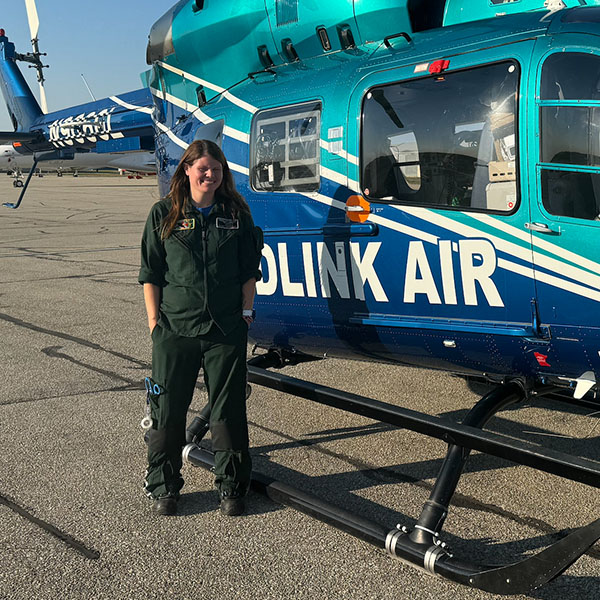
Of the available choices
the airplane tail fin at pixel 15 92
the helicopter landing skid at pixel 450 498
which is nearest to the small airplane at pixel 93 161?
the airplane tail fin at pixel 15 92

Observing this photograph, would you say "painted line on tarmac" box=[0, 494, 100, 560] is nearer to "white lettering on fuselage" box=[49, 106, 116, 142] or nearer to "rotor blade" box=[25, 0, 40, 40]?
"white lettering on fuselage" box=[49, 106, 116, 142]

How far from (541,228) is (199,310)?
65.3 inches

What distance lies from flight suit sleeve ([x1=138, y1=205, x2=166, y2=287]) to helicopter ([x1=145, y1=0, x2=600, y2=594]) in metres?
0.85

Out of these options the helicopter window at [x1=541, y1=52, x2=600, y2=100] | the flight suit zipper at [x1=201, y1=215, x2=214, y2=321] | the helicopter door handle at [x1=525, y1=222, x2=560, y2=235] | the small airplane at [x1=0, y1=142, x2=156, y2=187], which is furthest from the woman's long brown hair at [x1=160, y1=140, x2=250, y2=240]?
the small airplane at [x1=0, y1=142, x2=156, y2=187]

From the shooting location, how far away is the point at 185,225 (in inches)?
141

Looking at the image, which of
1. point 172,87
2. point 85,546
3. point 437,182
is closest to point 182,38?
point 172,87

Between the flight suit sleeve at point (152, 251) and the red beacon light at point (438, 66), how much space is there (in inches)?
60.1

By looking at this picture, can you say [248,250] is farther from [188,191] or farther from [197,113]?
[197,113]

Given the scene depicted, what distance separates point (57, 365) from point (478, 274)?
165 inches

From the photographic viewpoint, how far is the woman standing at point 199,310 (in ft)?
11.8

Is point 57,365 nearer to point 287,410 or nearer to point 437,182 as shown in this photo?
point 287,410

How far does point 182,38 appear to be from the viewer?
5.11 metres

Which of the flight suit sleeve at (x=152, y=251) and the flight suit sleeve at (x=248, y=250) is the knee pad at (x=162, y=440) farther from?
the flight suit sleeve at (x=248, y=250)

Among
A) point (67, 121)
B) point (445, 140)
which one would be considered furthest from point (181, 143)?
point (67, 121)
